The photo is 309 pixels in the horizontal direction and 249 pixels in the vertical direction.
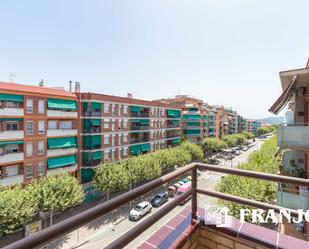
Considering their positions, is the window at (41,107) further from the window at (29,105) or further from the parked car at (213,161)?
the parked car at (213,161)

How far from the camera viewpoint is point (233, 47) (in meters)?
9.55

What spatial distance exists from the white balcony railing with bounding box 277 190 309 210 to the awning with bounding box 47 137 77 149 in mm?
16254

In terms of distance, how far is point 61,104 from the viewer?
715 inches

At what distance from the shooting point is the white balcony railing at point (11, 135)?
14672 mm

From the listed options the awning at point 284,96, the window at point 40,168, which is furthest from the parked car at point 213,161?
the awning at point 284,96

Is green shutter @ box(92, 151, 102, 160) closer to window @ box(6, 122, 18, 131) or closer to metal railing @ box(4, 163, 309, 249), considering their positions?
window @ box(6, 122, 18, 131)

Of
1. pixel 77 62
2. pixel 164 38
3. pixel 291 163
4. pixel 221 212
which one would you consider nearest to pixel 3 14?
pixel 164 38

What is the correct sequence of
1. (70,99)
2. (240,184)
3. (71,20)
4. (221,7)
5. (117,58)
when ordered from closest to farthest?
(221,7) → (71,20) → (240,184) → (117,58) → (70,99)

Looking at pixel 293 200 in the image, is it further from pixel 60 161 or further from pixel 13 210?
pixel 60 161

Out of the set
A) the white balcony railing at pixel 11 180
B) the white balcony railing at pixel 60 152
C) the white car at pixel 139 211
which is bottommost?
the white car at pixel 139 211

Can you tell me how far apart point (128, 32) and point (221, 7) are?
607cm

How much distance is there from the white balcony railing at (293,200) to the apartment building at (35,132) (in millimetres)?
16188

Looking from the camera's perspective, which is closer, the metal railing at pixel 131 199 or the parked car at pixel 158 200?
the metal railing at pixel 131 199

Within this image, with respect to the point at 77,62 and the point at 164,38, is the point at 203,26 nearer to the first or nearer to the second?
the point at 164,38
